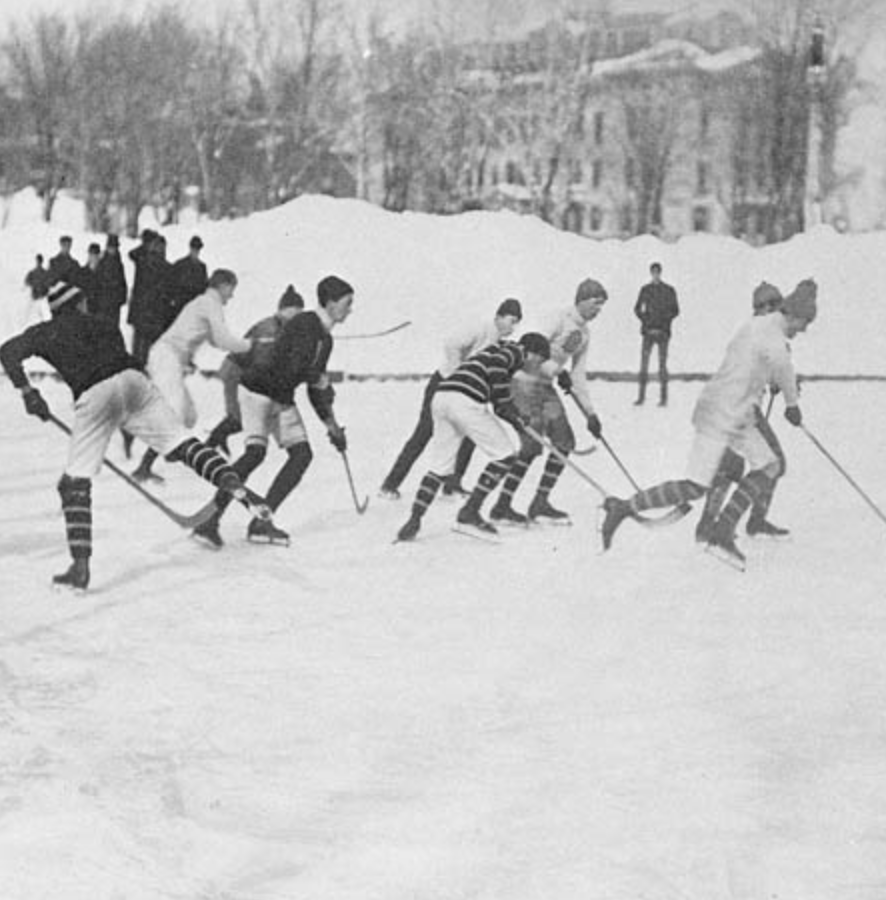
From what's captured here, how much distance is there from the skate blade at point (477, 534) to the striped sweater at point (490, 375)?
74 centimetres

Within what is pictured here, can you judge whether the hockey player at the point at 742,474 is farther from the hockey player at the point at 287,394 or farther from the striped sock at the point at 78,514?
the striped sock at the point at 78,514

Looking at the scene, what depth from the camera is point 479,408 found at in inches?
321

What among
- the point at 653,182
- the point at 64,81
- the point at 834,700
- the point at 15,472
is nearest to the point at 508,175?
the point at 653,182

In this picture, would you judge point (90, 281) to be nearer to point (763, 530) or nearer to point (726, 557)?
point (763, 530)

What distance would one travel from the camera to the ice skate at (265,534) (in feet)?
27.0

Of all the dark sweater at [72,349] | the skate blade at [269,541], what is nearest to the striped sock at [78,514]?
the dark sweater at [72,349]

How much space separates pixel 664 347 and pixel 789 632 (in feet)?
38.4

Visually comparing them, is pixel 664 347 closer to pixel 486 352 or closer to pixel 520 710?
pixel 486 352

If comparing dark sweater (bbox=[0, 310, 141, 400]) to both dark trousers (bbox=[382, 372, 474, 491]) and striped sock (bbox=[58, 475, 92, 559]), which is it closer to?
striped sock (bbox=[58, 475, 92, 559])

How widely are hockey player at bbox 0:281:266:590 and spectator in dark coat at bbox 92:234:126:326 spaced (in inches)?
241

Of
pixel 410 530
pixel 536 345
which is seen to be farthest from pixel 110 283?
pixel 536 345

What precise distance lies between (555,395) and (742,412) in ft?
5.21

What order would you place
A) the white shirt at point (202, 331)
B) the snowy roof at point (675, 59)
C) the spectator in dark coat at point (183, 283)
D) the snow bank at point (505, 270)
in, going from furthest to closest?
the snowy roof at point (675, 59) < the snow bank at point (505, 270) < the spectator in dark coat at point (183, 283) < the white shirt at point (202, 331)

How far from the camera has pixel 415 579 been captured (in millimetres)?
7355
